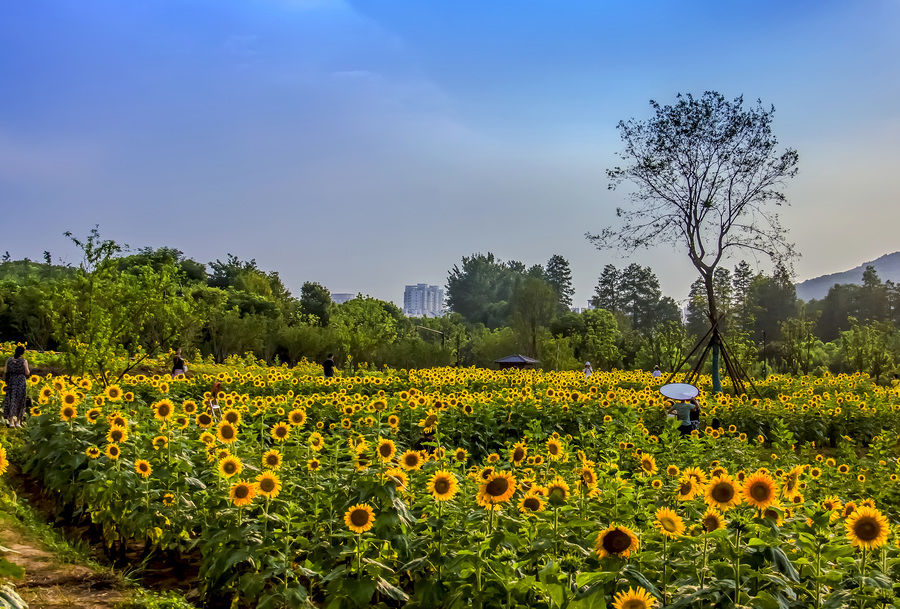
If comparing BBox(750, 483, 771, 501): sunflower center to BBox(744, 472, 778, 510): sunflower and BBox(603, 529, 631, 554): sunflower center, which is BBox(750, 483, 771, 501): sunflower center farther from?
BBox(603, 529, 631, 554): sunflower center

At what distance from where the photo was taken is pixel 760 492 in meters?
2.58

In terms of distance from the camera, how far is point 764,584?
2365 mm

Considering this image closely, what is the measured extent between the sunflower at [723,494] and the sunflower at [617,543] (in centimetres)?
40

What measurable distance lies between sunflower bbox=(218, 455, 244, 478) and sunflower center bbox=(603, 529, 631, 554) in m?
2.06

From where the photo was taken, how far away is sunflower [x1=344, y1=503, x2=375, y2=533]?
2814mm

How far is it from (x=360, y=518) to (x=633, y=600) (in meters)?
1.22

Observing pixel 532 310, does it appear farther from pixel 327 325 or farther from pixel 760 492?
pixel 760 492

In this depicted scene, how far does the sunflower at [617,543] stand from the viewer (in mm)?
2350

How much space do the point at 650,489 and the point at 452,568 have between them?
1423mm

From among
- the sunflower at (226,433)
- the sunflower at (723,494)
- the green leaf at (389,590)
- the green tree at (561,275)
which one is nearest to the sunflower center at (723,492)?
the sunflower at (723,494)

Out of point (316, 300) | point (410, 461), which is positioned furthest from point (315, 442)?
point (316, 300)

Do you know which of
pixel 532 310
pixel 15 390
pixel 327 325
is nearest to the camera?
pixel 15 390

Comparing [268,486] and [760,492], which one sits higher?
[760,492]

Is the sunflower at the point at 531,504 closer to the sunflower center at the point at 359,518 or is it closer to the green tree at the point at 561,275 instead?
the sunflower center at the point at 359,518
